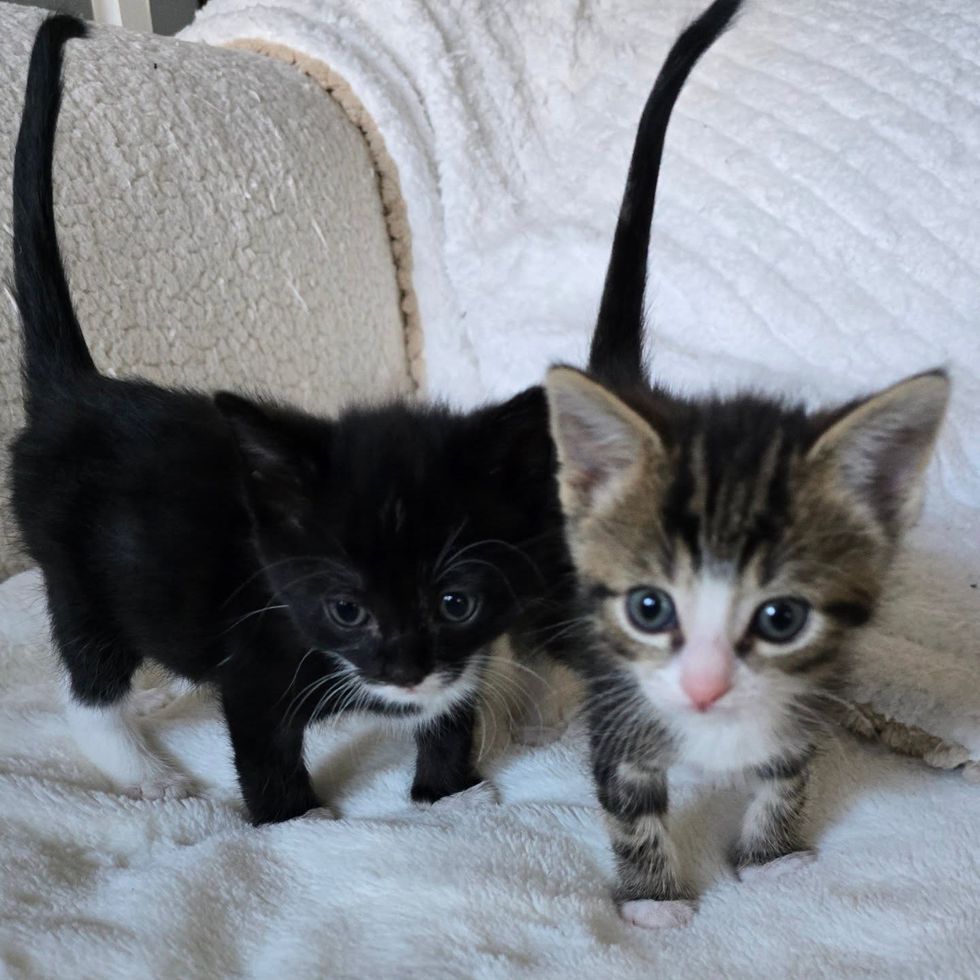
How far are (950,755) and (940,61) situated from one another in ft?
4.04

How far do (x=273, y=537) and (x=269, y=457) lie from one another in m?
0.10

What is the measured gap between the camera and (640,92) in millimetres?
2104

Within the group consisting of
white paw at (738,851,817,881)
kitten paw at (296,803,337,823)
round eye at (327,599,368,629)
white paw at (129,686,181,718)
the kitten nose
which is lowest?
white paw at (129,686,181,718)

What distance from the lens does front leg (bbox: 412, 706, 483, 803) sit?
131 cm

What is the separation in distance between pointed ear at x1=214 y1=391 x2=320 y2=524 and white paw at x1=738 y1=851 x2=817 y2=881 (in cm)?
63

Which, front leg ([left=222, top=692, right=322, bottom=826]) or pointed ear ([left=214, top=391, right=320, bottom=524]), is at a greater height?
pointed ear ([left=214, top=391, right=320, bottom=524])

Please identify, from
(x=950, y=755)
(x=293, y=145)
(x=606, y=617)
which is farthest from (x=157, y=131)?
(x=950, y=755)

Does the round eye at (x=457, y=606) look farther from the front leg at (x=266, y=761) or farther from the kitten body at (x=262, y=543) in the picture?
the front leg at (x=266, y=761)

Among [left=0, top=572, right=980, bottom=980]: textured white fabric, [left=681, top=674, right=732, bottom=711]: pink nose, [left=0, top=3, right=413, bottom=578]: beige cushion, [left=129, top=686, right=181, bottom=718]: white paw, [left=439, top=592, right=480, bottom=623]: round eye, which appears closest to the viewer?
[left=681, top=674, right=732, bottom=711]: pink nose

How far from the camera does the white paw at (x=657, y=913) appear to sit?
1.10m

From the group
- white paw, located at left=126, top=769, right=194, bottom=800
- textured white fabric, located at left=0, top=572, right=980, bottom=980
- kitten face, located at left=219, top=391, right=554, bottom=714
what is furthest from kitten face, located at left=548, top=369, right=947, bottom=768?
white paw, located at left=126, top=769, right=194, bottom=800

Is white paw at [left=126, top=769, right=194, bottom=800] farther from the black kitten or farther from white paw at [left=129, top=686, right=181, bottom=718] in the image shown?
white paw at [left=129, top=686, right=181, bottom=718]

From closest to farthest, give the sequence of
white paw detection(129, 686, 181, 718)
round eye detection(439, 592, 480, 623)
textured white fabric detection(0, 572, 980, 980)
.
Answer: textured white fabric detection(0, 572, 980, 980)
round eye detection(439, 592, 480, 623)
white paw detection(129, 686, 181, 718)

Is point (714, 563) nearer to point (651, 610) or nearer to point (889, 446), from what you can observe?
point (651, 610)
